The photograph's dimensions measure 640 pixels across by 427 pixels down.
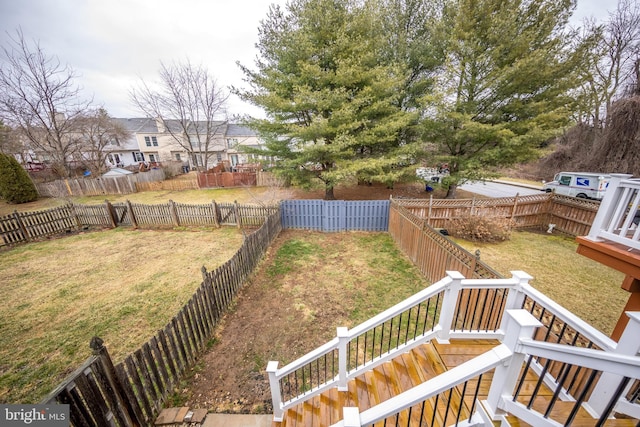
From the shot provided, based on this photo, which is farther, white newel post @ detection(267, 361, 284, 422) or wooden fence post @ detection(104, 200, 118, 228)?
wooden fence post @ detection(104, 200, 118, 228)

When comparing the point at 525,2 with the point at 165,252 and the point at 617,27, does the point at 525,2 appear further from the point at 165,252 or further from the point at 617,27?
the point at 165,252

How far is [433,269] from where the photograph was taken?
238 inches

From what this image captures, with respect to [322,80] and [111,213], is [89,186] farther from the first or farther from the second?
[322,80]

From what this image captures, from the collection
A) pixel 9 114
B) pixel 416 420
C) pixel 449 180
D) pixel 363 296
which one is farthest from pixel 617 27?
pixel 9 114

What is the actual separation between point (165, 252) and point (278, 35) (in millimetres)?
10504

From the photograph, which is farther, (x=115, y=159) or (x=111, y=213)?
(x=115, y=159)

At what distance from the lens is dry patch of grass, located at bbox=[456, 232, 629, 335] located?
5.22 meters

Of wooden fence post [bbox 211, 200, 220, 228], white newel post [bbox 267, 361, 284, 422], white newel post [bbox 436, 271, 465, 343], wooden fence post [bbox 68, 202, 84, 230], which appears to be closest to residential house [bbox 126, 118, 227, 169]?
wooden fence post [bbox 68, 202, 84, 230]

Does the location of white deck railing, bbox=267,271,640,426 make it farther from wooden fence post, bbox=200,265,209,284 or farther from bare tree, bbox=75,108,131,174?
bare tree, bbox=75,108,131,174

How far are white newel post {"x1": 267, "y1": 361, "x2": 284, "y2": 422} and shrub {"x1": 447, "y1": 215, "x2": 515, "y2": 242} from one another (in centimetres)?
918

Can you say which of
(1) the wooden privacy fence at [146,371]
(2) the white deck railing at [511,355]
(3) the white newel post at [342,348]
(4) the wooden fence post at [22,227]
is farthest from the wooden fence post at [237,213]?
(3) the white newel post at [342,348]

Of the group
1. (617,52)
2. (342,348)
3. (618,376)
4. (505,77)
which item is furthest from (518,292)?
(617,52)

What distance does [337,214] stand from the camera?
10.5 metres

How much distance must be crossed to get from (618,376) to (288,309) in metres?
4.98
